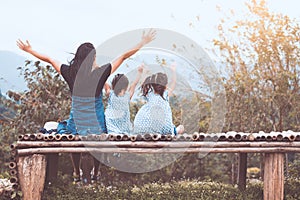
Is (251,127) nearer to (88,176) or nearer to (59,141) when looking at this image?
(88,176)

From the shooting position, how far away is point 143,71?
5898mm

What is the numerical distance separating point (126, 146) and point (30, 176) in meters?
0.99

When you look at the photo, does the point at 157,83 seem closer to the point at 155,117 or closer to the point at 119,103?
the point at 155,117

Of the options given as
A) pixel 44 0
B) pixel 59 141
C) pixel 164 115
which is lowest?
pixel 59 141

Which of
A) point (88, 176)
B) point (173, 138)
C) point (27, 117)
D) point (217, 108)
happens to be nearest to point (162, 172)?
point (217, 108)

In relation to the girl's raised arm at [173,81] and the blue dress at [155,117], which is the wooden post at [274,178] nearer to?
the blue dress at [155,117]

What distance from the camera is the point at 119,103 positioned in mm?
5945

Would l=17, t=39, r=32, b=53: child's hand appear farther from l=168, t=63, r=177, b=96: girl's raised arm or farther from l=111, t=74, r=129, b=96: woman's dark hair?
l=168, t=63, r=177, b=96: girl's raised arm

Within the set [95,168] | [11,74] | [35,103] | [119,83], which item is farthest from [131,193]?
[11,74]

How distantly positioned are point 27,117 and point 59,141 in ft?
13.3

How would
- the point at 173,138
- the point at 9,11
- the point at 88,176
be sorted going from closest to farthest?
the point at 173,138 < the point at 88,176 < the point at 9,11

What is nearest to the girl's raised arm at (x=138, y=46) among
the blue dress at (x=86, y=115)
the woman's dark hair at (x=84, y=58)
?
the woman's dark hair at (x=84, y=58)

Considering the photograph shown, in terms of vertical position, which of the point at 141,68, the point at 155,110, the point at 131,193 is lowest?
the point at 131,193

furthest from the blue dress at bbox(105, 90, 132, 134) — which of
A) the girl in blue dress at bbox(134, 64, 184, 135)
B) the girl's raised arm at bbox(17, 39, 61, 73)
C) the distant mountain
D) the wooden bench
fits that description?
the distant mountain
